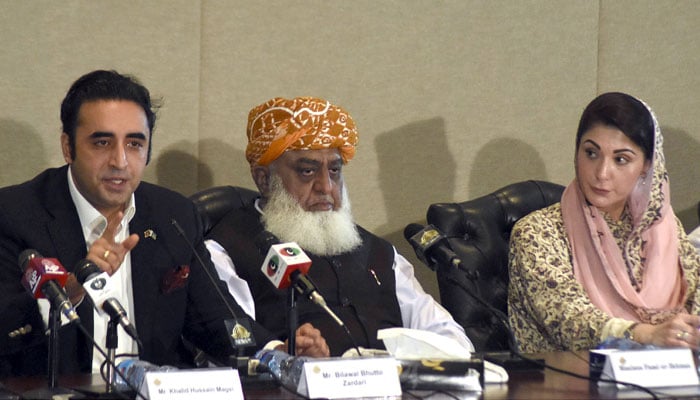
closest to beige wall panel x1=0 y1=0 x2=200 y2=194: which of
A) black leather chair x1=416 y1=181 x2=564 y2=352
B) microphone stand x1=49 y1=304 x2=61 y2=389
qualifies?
black leather chair x1=416 y1=181 x2=564 y2=352

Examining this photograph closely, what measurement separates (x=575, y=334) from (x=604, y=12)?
205cm

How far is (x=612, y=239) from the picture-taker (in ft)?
12.3

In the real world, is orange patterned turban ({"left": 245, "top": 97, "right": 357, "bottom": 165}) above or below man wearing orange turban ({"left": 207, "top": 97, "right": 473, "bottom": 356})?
above

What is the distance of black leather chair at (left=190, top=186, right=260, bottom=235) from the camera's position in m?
3.53

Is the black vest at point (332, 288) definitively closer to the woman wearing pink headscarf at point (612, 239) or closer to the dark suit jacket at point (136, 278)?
the dark suit jacket at point (136, 278)

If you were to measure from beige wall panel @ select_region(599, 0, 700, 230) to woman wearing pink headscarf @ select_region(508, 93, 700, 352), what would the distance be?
1.12 metres

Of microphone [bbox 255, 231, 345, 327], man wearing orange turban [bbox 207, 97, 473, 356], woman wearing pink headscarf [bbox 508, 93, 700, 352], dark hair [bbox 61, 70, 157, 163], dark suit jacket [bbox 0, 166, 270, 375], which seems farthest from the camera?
woman wearing pink headscarf [bbox 508, 93, 700, 352]

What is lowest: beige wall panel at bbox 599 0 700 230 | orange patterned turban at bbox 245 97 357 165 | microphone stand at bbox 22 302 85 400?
microphone stand at bbox 22 302 85 400

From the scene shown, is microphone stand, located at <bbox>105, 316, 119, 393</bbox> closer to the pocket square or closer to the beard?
the pocket square

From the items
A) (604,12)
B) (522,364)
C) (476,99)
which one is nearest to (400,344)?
(522,364)

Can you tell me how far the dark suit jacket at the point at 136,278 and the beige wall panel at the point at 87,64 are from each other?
0.82 m

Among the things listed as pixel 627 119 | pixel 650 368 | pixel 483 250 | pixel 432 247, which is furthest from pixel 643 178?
pixel 650 368

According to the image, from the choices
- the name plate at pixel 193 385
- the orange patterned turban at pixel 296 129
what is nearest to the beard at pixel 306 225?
the orange patterned turban at pixel 296 129

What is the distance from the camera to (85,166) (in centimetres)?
291
